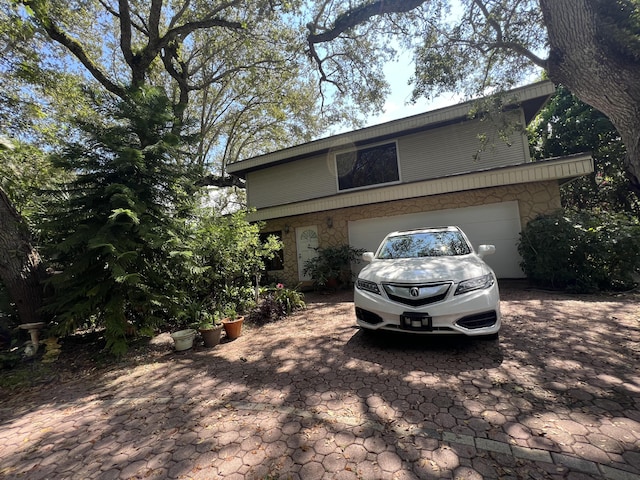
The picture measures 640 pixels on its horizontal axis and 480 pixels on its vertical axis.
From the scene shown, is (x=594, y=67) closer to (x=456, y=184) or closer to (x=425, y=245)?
(x=425, y=245)

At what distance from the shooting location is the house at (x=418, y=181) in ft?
24.0

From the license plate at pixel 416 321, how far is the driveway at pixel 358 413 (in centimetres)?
39

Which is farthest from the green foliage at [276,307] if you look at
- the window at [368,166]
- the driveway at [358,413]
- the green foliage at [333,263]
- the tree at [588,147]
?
the tree at [588,147]

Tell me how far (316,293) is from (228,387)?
592 cm

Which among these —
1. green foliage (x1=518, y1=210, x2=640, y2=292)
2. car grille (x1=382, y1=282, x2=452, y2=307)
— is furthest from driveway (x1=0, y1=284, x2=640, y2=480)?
green foliage (x1=518, y1=210, x2=640, y2=292)

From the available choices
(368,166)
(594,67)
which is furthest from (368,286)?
(368,166)

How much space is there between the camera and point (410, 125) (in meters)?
8.84

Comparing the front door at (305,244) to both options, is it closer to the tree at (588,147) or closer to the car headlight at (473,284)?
the car headlight at (473,284)

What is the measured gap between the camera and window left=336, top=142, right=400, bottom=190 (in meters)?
9.62

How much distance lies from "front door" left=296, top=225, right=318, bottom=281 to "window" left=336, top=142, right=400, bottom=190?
81.9 inches

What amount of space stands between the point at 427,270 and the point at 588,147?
1397 cm

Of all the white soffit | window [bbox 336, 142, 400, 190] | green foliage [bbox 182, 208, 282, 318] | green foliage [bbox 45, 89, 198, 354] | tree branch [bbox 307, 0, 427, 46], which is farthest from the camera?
window [bbox 336, 142, 400, 190]

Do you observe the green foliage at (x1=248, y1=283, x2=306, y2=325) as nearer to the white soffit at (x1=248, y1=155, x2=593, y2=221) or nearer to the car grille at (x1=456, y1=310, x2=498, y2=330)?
the white soffit at (x1=248, y1=155, x2=593, y2=221)

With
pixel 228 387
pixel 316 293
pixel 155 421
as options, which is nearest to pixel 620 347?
pixel 228 387
